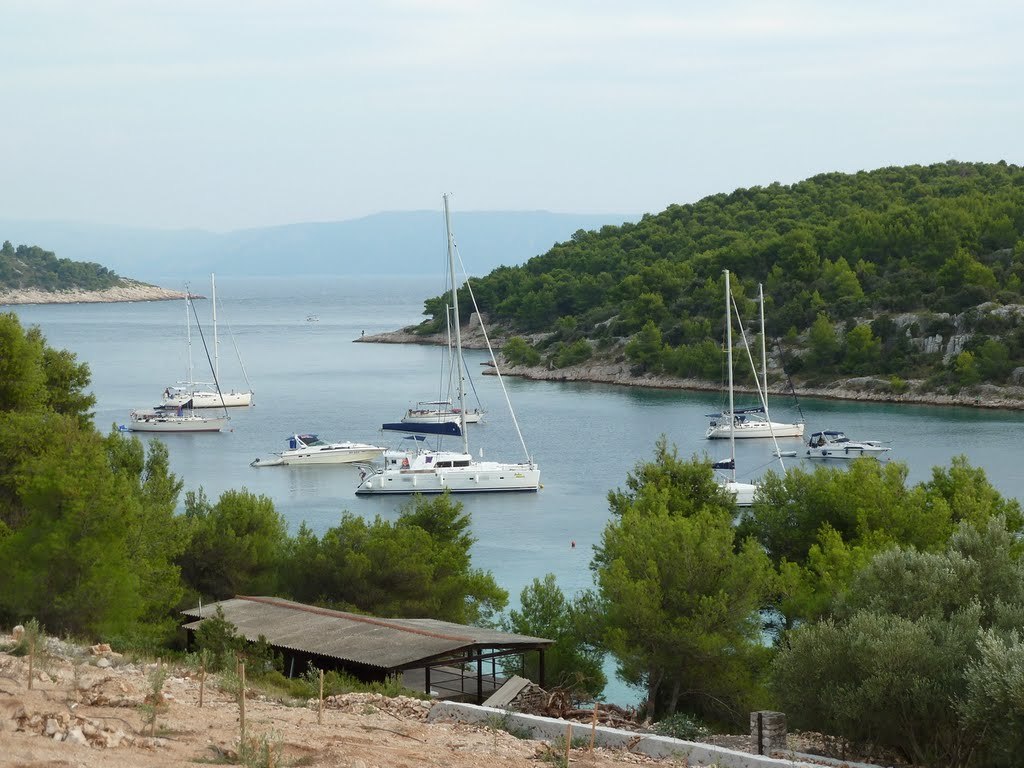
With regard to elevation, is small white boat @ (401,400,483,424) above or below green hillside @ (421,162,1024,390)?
below

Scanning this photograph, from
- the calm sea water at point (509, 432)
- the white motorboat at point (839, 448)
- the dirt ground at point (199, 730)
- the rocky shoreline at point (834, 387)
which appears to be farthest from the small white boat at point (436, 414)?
the dirt ground at point (199, 730)

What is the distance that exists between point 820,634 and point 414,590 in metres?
7.67

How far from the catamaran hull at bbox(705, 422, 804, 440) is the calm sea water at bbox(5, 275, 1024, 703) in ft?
1.36

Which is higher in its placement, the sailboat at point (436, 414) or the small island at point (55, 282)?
the small island at point (55, 282)

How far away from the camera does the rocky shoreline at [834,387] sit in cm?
5322

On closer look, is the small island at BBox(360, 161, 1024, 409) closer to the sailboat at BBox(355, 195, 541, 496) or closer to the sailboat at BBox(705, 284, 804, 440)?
the sailboat at BBox(705, 284, 804, 440)

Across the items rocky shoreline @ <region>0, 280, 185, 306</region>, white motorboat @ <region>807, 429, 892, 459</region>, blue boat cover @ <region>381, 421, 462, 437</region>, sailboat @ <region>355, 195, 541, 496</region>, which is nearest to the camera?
sailboat @ <region>355, 195, 541, 496</region>

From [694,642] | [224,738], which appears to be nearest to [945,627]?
[694,642]

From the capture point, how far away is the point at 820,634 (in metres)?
11.9

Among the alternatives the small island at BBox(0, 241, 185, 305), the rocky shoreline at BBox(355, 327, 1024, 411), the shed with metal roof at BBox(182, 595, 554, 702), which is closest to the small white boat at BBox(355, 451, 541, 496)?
the shed with metal roof at BBox(182, 595, 554, 702)

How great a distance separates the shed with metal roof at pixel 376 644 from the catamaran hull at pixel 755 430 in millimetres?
32207

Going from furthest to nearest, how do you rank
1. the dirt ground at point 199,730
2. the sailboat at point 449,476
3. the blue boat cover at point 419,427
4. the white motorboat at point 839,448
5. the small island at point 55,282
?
the small island at point 55,282
the blue boat cover at point 419,427
the white motorboat at point 839,448
the sailboat at point 449,476
the dirt ground at point 199,730

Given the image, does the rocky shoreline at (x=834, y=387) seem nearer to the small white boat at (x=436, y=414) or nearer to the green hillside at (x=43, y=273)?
the small white boat at (x=436, y=414)

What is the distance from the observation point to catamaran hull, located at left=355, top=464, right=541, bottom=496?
3728 centimetres
